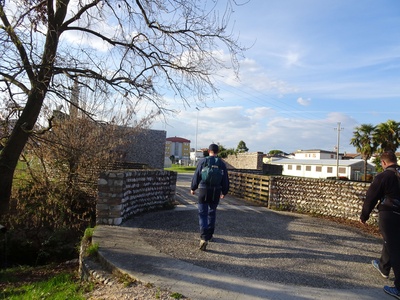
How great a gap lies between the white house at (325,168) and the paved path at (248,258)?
144 ft

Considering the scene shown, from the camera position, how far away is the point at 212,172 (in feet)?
18.9

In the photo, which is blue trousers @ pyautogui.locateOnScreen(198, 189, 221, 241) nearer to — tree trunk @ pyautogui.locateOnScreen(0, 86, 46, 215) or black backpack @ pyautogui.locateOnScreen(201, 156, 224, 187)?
black backpack @ pyautogui.locateOnScreen(201, 156, 224, 187)

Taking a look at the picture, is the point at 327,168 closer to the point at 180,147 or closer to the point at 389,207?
the point at 389,207

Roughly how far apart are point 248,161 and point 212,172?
79.5ft

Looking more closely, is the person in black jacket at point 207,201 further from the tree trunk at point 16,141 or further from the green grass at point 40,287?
the tree trunk at point 16,141

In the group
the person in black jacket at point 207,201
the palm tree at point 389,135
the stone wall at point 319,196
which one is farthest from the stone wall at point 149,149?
the palm tree at point 389,135

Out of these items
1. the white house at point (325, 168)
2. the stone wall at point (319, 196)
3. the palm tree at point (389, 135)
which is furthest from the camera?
the white house at point (325, 168)

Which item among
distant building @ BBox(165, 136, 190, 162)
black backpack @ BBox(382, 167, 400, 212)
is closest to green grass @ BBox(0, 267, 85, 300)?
black backpack @ BBox(382, 167, 400, 212)

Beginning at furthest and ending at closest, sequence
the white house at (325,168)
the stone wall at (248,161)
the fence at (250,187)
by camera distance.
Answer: the white house at (325,168) → the stone wall at (248,161) → the fence at (250,187)

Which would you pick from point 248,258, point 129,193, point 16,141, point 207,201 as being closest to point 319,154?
point 129,193

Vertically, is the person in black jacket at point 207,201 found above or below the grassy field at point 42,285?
above

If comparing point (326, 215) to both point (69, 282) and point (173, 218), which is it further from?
point (69, 282)

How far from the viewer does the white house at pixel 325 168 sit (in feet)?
163

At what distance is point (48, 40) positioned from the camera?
7344 mm
